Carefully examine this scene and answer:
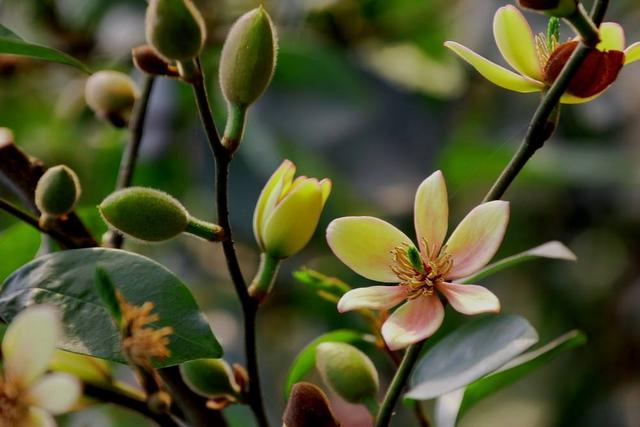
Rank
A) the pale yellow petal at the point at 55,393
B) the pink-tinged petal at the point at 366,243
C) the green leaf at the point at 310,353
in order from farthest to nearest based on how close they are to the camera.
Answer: the green leaf at the point at 310,353 → the pink-tinged petal at the point at 366,243 → the pale yellow petal at the point at 55,393

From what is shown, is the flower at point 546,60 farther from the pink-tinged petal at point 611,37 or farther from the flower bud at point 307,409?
the flower bud at point 307,409

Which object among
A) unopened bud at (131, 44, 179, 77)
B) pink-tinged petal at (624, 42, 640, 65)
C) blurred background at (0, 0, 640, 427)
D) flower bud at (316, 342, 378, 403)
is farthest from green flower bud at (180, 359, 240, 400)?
blurred background at (0, 0, 640, 427)

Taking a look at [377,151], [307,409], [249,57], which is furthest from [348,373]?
[377,151]

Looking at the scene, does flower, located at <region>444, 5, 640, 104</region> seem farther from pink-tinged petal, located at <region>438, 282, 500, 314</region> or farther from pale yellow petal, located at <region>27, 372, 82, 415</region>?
pale yellow petal, located at <region>27, 372, 82, 415</region>

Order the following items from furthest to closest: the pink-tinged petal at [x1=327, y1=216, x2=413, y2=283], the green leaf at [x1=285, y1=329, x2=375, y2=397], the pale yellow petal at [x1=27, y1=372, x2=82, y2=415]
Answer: the green leaf at [x1=285, y1=329, x2=375, y2=397], the pink-tinged petal at [x1=327, y1=216, x2=413, y2=283], the pale yellow petal at [x1=27, y1=372, x2=82, y2=415]

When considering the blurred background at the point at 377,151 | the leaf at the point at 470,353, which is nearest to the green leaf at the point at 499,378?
the leaf at the point at 470,353

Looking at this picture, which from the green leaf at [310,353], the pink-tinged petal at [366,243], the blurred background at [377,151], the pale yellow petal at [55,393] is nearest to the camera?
the pale yellow petal at [55,393]

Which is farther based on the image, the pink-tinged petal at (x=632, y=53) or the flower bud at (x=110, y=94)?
the flower bud at (x=110, y=94)
